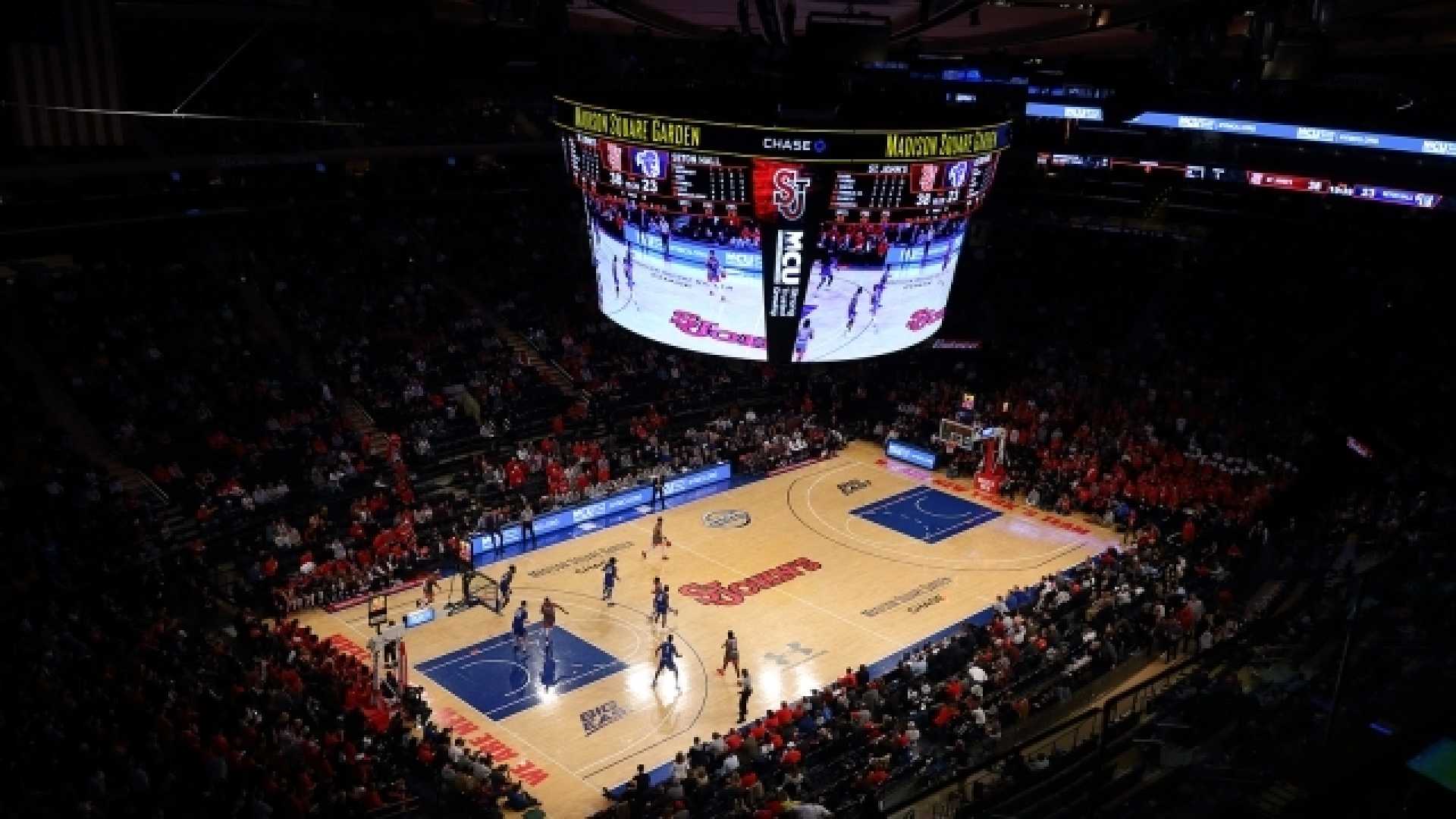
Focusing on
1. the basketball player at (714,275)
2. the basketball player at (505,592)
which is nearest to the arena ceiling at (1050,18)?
the basketball player at (714,275)

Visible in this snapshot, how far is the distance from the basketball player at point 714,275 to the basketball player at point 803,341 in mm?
1352

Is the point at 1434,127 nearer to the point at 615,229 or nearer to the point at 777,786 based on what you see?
the point at 615,229

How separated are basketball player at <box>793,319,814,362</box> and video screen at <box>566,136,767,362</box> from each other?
54 cm

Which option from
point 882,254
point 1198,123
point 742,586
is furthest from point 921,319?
point 1198,123

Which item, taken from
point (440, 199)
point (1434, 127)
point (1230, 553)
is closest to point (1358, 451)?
point (1230, 553)

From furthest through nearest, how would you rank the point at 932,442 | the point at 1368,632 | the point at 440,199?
1. the point at 440,199
2. the point at 932,442
3. the point at 1368,632

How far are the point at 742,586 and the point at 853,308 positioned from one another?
680 centimetres

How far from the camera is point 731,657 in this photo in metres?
22.2

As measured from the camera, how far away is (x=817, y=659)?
2312cm

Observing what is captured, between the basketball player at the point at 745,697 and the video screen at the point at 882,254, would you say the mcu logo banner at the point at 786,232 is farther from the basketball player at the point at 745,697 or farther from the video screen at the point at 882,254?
the basketball player at the point at 745,697

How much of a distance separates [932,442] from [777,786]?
16398mm

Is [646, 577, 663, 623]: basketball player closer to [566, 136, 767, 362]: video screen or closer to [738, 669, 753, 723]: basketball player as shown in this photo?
[738, 669, 753, 723]: basketball player

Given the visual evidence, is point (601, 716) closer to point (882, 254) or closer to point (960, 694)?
point (960, 694)

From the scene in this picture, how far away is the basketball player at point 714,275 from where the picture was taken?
2148cm
